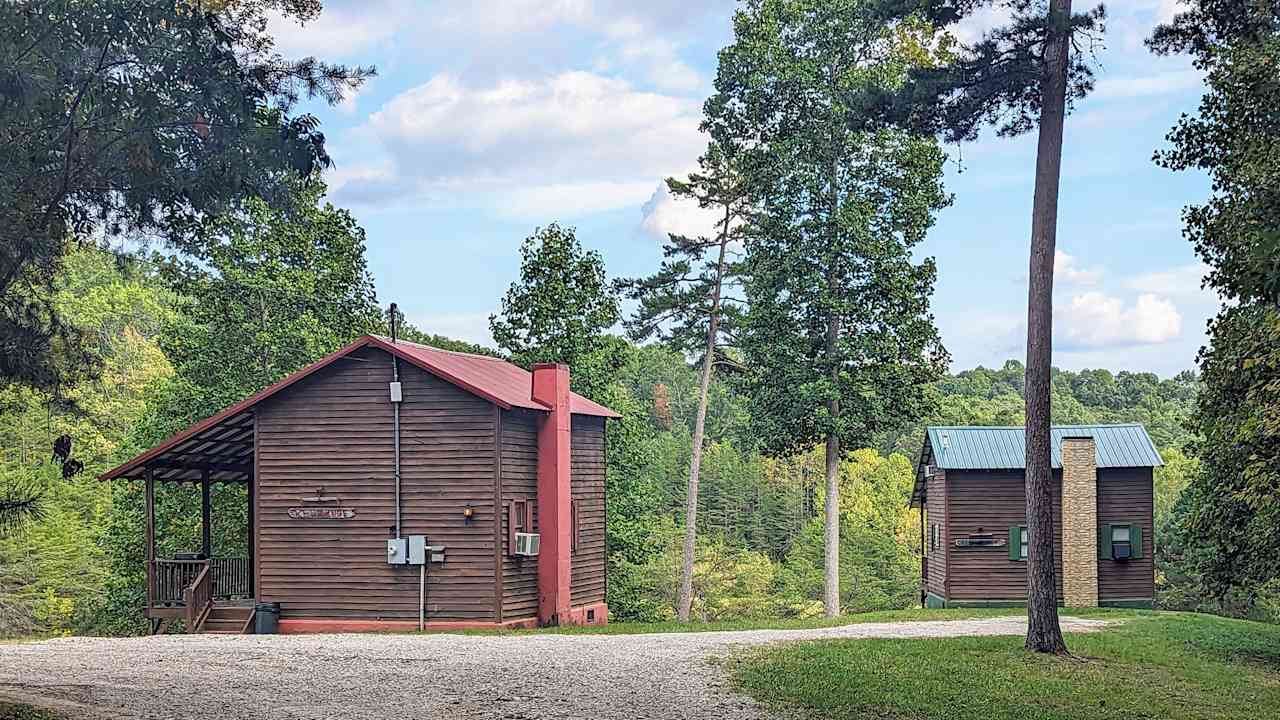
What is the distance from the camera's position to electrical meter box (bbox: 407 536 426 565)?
25797 millimetres

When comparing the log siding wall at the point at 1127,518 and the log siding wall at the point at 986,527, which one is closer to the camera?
the log siding wall at the point at 1127,518

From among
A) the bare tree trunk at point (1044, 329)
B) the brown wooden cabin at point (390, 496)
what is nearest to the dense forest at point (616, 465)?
the brown wooden cabin at point (390, 496)

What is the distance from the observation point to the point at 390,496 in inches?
1026

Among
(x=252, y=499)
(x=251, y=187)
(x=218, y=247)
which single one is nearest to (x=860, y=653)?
(x=251, y=187)

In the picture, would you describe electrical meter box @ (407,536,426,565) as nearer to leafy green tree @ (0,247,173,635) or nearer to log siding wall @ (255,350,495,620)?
log siding wall @ (255,350,495,620)

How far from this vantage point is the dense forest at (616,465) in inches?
1606

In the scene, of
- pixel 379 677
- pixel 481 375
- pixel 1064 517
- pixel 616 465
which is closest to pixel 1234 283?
pixel 379 677

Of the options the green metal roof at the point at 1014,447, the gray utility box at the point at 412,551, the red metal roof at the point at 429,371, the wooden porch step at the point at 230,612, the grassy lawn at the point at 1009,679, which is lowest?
the wooden porch step at the point at 230,612

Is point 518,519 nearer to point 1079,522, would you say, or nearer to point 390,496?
point 390,496

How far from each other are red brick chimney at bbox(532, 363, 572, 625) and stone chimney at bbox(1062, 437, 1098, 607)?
48.0ft

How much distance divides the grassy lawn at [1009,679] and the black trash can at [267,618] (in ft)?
37.7

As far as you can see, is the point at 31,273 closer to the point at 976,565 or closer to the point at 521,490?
the point at 521,490

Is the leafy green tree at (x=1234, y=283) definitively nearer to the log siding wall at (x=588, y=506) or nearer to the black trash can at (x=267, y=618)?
the log siding wall at (x=588, y=506)

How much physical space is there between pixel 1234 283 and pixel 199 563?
20.2 m
